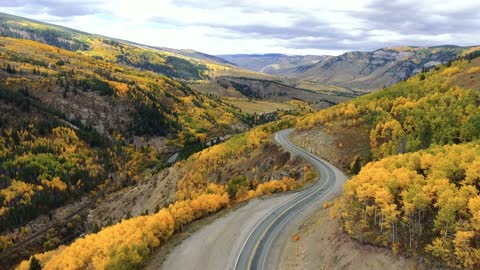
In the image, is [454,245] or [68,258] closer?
[454,245]

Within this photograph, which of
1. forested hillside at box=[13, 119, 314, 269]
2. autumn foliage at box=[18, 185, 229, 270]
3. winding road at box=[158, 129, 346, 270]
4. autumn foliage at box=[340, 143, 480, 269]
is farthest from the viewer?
forested hillside at box=[13, 119, 314, 269]

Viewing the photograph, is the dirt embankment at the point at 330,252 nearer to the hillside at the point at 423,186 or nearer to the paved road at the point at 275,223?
the hillside at the point at 423,186

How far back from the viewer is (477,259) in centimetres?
3019

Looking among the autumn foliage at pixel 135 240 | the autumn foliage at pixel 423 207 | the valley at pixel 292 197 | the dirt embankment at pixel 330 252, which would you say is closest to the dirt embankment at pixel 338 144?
the valley at pixel 292 197

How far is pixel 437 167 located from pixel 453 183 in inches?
169

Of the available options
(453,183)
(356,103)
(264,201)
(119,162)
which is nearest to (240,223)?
(264,201)

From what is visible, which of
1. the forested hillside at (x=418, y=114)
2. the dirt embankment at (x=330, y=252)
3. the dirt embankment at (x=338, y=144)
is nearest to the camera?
the dirt embankment at (x=330, y=252)

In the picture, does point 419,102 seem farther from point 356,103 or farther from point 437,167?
point 437,167

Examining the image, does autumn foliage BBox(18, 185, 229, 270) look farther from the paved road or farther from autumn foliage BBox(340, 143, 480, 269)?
autumn foliage BBox(340, 143, 480, 269)

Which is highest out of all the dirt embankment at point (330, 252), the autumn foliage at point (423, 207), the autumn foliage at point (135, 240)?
the autumn foliage at point (423, 207)

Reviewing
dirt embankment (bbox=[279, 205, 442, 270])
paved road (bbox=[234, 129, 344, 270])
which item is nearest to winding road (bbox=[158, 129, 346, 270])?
paved road (bbox=[234, 129, 344, 270])

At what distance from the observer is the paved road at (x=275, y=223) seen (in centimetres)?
4834

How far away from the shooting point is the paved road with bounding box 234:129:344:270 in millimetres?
48344

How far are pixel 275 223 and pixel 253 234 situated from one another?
4516mm
